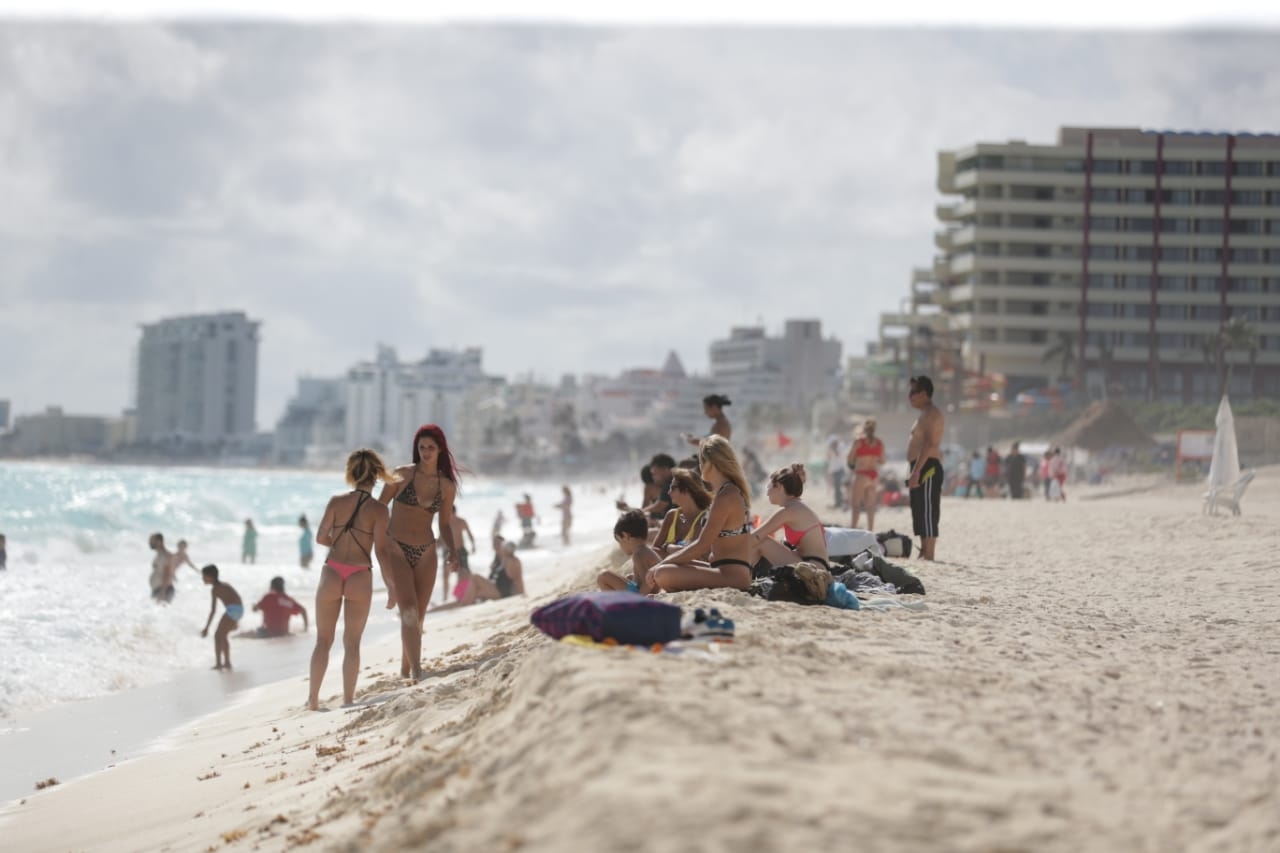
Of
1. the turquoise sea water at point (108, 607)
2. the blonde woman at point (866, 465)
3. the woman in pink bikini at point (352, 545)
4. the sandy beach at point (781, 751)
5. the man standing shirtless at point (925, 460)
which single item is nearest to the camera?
the sandy beach at point (781, 751)

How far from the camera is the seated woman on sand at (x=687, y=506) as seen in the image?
7.23 meters

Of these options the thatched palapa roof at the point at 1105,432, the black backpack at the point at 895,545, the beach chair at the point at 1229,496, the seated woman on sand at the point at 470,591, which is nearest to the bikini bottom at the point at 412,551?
the black backpack at the point at 895,545

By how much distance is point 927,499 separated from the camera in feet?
32.5

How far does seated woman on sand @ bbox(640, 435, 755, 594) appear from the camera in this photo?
6711 mm

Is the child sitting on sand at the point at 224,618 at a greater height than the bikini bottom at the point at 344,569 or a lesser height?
lesser

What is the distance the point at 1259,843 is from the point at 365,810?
2555mm

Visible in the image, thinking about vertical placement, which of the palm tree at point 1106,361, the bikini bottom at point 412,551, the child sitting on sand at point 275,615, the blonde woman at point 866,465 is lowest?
the child sitting on sand at point 275,615

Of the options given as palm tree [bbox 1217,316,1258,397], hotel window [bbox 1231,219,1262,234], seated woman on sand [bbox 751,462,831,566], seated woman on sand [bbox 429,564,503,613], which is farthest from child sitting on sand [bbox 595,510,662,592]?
hotel window [bbox 1231,219,1262,234]

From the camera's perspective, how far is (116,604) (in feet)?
48.8

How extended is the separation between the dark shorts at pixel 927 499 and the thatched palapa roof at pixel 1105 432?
39.9 m

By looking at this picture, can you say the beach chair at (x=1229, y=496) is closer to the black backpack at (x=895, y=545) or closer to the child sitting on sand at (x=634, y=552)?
the black backpack at (x=895, y=545)

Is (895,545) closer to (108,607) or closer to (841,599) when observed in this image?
(841,599)

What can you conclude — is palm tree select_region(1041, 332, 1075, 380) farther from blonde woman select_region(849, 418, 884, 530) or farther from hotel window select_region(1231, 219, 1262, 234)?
blonde woman select_region(849, 418, 884, 530)

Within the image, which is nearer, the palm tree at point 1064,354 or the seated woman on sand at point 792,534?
the seated woman on sand at point 792,534
